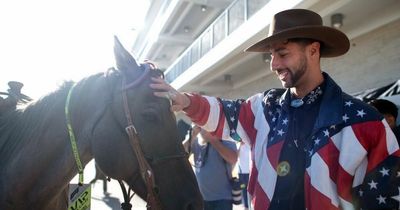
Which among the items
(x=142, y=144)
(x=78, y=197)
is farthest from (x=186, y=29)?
(x=142, y=144)

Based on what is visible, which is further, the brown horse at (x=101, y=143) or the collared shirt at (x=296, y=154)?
the brown horse at (x=101, y=143)

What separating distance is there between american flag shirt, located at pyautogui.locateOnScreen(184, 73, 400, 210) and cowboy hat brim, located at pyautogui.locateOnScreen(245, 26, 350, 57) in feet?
0.82

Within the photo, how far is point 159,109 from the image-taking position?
6.73 ft

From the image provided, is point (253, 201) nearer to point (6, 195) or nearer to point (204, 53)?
point (6, 195)

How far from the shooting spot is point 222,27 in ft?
44.6

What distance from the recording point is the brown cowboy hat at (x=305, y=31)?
1967mm

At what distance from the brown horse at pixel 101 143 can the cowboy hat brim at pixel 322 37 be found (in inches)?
27.8

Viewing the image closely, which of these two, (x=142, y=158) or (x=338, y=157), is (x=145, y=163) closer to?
(x=142, y=158)

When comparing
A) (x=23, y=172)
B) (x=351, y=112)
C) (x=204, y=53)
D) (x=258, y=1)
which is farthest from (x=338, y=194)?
(x=204, y=53)

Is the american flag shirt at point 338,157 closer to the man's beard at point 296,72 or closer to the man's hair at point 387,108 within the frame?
the man's beard at point 296,72

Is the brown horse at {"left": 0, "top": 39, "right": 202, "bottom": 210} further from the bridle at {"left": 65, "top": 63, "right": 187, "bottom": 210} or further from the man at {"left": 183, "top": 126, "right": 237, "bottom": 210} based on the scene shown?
the man at {"left": 183, "top": 126, "right": 237, "bottom": 210}

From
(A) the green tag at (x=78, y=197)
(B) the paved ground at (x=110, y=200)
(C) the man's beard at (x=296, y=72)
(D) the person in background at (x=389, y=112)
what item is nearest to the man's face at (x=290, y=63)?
(C) the man's beard at (x=296, y=72)

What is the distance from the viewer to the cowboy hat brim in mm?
1961

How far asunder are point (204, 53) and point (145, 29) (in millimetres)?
21363
